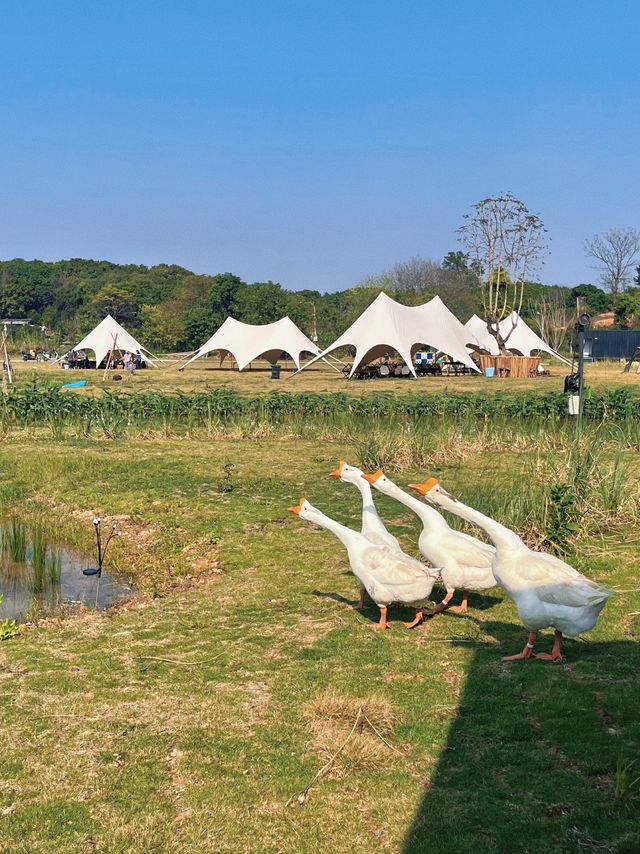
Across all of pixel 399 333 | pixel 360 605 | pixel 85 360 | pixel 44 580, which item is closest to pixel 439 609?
pixel 360 605

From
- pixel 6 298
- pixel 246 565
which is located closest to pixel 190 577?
pixel 246 565

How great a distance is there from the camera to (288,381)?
30.5 m

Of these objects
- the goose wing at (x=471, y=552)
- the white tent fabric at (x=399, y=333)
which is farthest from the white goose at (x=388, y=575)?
the white tent fabric at (x=399, y=333)

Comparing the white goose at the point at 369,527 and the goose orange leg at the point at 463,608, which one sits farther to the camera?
the white goose at the point at 369,527

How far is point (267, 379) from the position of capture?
3180 cm

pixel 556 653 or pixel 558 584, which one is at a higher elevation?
pixel 558 584

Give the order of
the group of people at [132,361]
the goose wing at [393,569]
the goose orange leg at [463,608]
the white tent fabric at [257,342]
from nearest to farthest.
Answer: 1. the goose wing at [393,569]
2. the goose orange leg at [463,608]
3. the group of people at [132,361]
4. the white tent fabric at [257,342]

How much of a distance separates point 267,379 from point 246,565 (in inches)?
926

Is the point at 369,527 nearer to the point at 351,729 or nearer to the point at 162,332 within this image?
the point at 351,729

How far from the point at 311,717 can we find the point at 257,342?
31.7 m

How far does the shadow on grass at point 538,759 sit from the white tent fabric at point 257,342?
29762mm

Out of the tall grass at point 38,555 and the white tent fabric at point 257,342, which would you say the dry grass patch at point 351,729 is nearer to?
the tall grass at point 38,555

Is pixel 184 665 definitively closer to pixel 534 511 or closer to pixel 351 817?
pixel 351 817

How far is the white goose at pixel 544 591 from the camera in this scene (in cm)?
524
